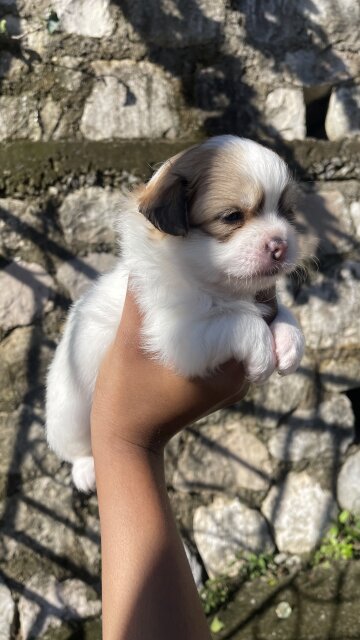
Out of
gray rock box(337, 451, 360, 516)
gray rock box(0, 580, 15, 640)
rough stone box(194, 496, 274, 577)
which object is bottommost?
gray rock box(337, 451, 360, 516)

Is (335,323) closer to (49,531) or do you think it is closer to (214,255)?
(214,255)

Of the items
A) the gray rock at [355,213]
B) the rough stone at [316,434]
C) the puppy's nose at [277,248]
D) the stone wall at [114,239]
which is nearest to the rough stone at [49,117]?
the stone wall at [114,239]

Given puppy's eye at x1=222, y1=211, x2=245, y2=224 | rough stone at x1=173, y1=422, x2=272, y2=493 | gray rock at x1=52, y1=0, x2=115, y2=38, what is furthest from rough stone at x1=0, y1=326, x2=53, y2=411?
gray rock at x1=52, y1=0, x2=115, y2=38

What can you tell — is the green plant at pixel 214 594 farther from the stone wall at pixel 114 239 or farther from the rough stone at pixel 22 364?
the rough stone at pixel 22 364

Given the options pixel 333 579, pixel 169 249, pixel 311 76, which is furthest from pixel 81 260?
pixel 333 579

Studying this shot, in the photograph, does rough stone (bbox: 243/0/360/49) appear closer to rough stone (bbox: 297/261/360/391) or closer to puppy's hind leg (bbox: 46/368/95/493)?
rough stone (bbox: 297/261/360/391)
